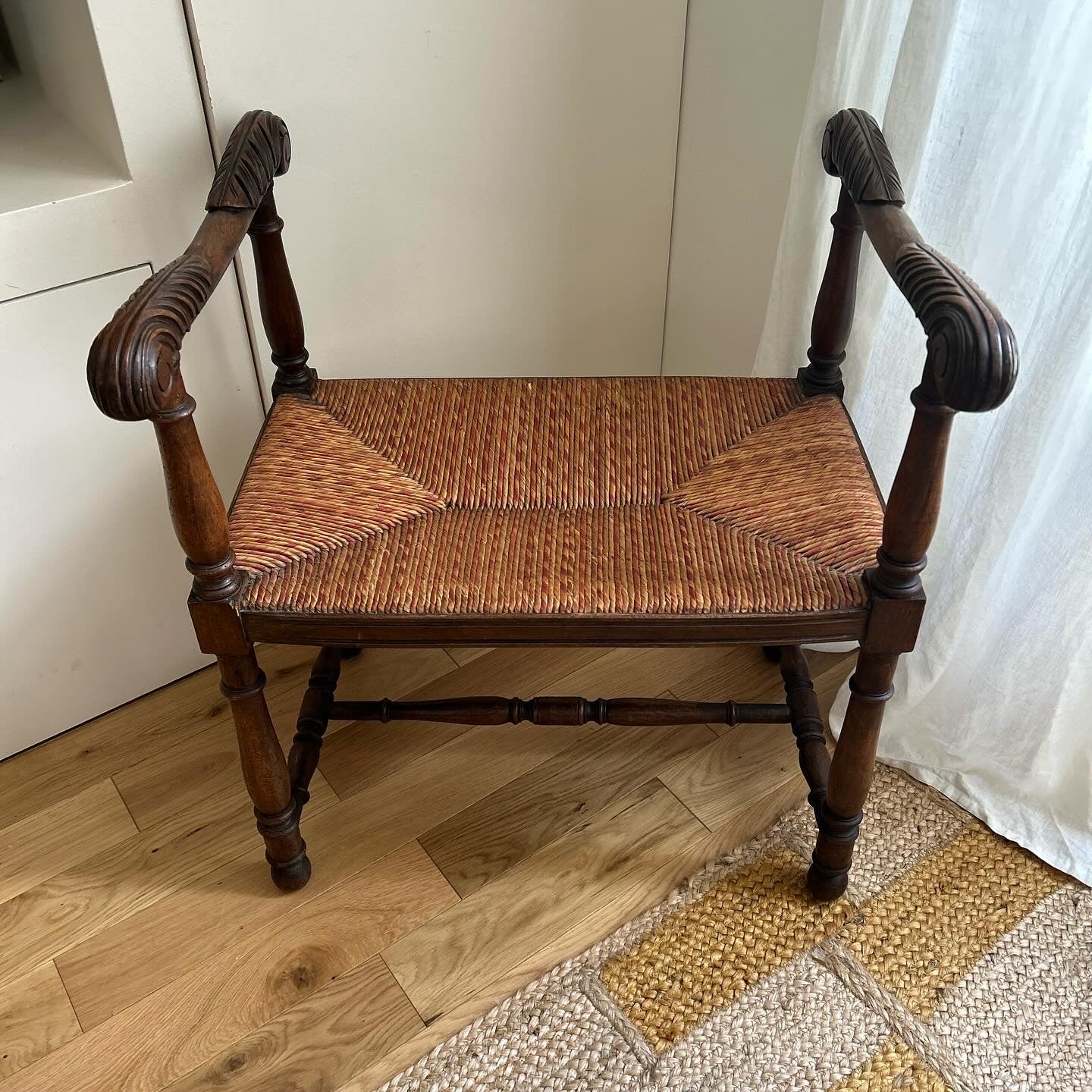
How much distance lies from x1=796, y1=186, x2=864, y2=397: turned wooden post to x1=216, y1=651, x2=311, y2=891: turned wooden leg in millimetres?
634

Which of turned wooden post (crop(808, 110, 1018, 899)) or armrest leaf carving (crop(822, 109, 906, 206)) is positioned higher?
armrest leaf carving (crop(822, 109, 906, 206))

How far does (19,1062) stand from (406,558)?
0.61 metres

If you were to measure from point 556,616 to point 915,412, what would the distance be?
32 centimetres

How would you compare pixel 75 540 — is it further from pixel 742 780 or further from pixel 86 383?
pixel 742 780

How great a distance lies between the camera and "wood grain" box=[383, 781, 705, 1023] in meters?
1.09

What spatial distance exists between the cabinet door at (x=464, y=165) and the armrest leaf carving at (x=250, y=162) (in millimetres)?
61

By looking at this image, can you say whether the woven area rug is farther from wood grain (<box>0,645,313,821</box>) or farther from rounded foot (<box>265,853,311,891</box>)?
wood grain (<box>0,645,313,821</box>)

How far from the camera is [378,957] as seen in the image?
1.10 metres

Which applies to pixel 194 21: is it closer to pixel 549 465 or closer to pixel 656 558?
pixel 549 465

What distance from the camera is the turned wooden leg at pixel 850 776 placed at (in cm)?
96

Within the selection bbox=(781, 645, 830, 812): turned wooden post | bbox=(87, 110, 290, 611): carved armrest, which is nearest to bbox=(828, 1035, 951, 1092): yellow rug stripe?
bbox=(781, 645, 830, 812): turned wooden post

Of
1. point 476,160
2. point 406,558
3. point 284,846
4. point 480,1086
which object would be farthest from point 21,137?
point 480,1086

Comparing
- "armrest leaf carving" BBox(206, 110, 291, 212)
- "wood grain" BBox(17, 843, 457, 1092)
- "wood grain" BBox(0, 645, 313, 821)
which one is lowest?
"wood grain" BBox(17, 843, 457, 1092)

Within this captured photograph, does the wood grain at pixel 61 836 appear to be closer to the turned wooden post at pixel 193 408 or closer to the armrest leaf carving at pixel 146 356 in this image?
the turned wooden post at pixel 193 408
